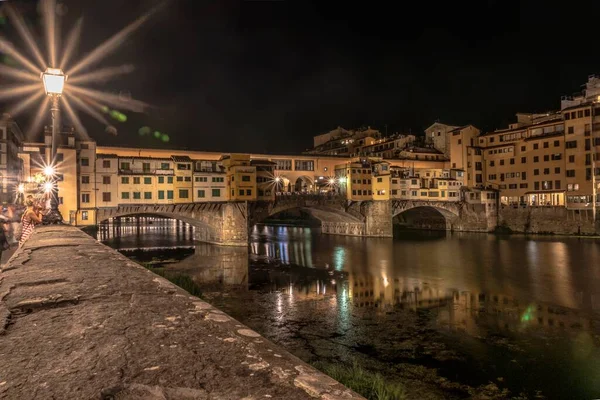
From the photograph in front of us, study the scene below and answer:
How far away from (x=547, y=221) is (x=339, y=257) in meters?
32.2

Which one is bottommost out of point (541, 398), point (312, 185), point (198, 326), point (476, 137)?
point (541, 398)

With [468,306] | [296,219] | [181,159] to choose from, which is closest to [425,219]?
[296,219]

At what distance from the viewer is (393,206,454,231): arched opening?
197ft

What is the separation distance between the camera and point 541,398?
9758 millimetres

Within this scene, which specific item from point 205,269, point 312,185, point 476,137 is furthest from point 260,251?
point 476,137

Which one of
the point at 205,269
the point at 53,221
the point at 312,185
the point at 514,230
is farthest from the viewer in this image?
the point at 312,185

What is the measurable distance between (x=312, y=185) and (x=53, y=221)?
155 ft

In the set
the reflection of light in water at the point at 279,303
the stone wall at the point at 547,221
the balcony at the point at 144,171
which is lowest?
the reflection of light in water at the point at 279,303

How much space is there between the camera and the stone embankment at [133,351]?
2.11 metres

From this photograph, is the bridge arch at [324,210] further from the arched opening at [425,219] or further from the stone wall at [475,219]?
the stone wall at [475,219]

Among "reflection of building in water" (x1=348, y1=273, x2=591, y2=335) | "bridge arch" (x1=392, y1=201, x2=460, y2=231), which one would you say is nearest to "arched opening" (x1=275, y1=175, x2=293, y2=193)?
"bridge arch" (x1=392, y1=201, x2=460, y2=231)

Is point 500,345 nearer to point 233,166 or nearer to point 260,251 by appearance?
point 260,251

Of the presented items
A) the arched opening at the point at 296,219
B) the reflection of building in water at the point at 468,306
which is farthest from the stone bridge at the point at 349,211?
the reflection of building in water at the point at 468,306

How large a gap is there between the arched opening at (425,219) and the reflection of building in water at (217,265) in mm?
33829
